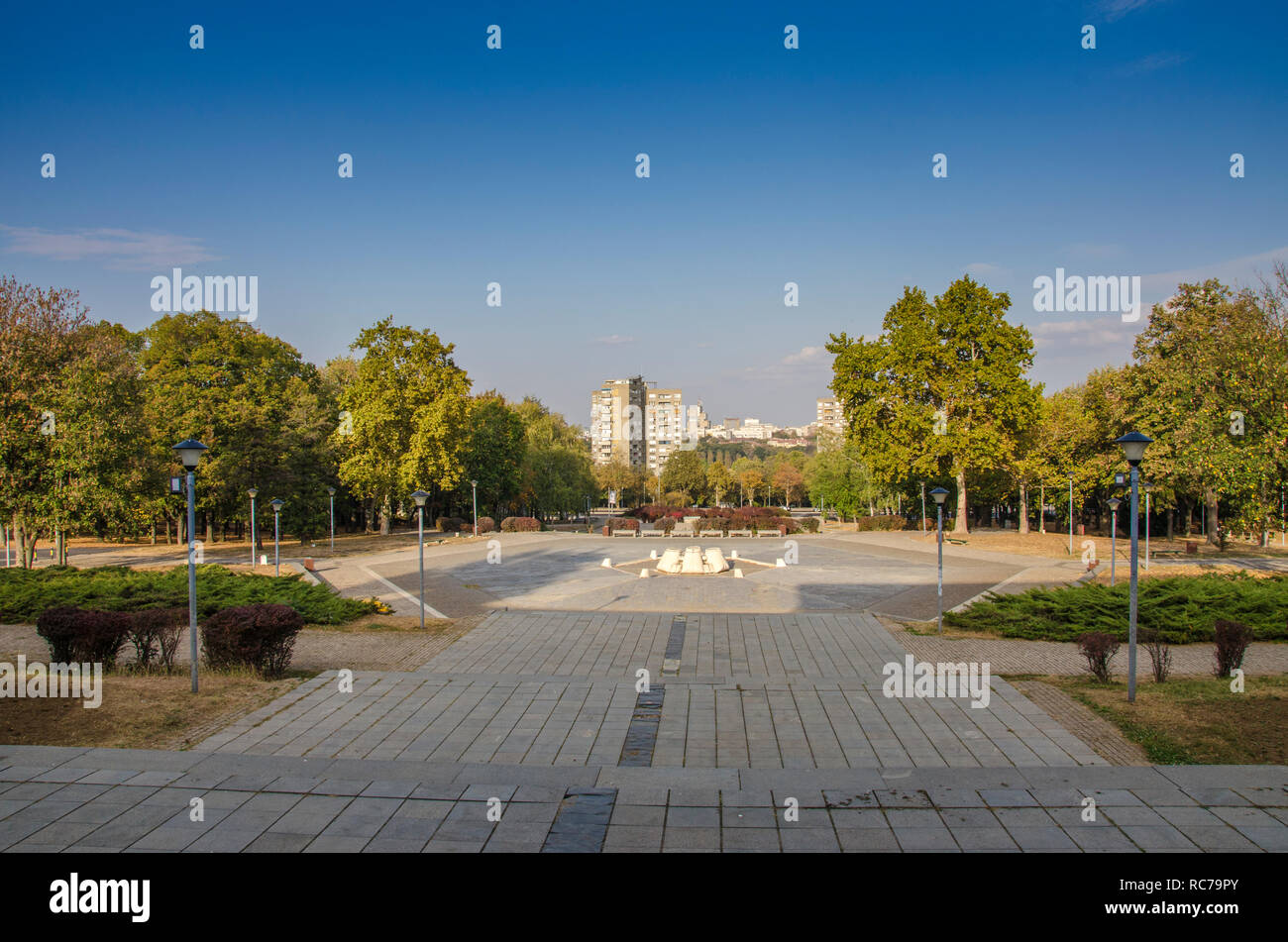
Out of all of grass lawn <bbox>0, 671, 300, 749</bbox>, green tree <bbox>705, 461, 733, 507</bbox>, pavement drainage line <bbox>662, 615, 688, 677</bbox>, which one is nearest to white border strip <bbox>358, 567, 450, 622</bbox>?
pavement drainage line <bbox>662, 615, 688, 677</bbox>

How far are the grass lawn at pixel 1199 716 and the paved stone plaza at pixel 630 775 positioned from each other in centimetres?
54

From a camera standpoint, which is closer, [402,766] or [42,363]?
[402,766]

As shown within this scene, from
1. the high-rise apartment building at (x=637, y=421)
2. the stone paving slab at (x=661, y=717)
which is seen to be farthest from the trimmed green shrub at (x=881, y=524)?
the high-rise apartment building at (x=637, y=421)

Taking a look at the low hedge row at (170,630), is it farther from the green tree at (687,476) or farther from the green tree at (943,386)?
the green tree at (687,476)

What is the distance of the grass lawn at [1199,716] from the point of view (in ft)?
25.1

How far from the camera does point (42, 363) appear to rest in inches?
919

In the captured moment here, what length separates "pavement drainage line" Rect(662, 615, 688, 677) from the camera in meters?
11.9

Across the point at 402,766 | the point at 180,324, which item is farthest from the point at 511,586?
the point at 180,324

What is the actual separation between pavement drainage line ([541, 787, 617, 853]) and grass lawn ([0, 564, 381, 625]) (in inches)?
403

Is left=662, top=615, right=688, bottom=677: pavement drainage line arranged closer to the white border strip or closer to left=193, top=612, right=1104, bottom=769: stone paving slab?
left=193, top=612, right=1104, bottom=769: stone paving slab

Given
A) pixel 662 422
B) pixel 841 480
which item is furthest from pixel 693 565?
pixel 662 422

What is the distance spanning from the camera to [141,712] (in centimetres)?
895
